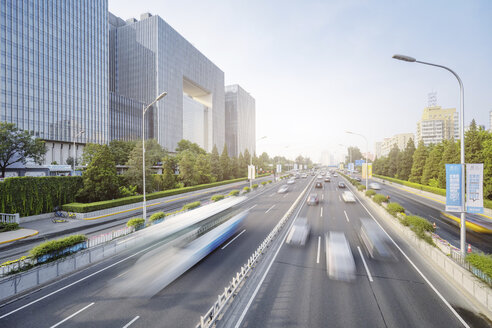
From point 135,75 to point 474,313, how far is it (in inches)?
4357

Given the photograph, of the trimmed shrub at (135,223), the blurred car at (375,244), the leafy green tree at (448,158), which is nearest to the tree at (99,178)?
the trimmed shrub at (135,223)

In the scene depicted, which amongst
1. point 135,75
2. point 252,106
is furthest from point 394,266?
point 252,106

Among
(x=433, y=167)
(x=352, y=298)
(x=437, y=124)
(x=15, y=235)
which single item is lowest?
(x=15, y=235)

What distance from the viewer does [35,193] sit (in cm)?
2273

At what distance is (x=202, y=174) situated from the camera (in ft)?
159

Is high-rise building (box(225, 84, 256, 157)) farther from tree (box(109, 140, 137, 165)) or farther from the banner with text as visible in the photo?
the banner with text

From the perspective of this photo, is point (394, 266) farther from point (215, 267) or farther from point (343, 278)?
point (215, 267)

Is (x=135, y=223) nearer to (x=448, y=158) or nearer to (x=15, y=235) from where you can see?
(x=15, y=235)

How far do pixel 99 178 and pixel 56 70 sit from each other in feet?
195

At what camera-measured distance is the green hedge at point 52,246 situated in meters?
10.8

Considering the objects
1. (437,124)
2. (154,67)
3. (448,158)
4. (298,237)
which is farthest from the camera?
(437,124)

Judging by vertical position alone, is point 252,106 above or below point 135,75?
above

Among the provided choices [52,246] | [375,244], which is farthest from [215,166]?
[375,244]

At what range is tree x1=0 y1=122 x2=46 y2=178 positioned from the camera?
98.8 feet
